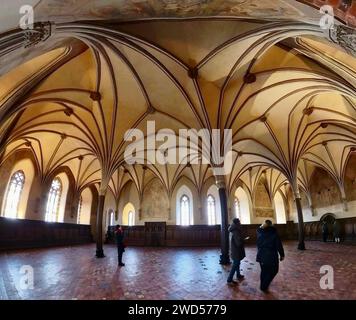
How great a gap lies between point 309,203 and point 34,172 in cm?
2843

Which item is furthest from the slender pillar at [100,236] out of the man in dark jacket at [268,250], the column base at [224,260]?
the man in dark jacket at [268,250]

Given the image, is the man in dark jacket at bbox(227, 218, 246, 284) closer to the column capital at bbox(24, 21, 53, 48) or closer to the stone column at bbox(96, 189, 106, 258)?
the column capital at bbox(24, 21, 53, 48)

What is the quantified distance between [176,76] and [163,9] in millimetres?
6013

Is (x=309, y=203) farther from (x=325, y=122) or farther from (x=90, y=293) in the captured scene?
(x=90, y=293)

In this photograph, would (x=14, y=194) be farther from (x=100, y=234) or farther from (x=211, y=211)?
(x=211, y=211)

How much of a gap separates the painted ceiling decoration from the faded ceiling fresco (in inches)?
1.0

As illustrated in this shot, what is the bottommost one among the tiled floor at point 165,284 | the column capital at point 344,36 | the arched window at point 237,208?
the tiled floor at point 165,284

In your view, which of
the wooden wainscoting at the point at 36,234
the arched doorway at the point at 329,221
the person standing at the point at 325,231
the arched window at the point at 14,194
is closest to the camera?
the wooden wainscoting at the point at 36,234

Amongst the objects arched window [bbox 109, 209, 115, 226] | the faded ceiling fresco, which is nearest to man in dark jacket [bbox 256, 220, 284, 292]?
the faded ceiling fresco

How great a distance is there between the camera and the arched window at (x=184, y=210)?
26.1 meters

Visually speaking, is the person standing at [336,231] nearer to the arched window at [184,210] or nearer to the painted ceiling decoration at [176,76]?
the painted ceiling decoration at [176,76]

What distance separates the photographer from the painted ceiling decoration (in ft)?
17.8

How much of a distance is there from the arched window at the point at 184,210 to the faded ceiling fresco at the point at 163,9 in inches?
858

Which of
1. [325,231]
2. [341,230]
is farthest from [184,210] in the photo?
[341,230]
